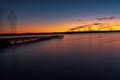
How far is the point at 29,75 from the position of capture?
11188 millimetres

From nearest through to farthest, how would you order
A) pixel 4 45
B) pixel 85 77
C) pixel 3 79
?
1. pixel 3 79
2. pixel 85 77
3. pixel 4 45

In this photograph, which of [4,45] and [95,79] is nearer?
[95,79]

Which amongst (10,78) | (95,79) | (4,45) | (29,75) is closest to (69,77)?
(95,79)

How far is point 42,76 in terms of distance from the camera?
35.8 ft

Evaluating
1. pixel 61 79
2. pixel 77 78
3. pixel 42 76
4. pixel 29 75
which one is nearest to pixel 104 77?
pixel 77 78

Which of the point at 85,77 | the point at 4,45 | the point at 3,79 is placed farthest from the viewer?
the point at 4,45

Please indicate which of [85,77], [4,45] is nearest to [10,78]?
[85,77]

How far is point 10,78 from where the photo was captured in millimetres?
10359

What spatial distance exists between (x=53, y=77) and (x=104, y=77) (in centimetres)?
280

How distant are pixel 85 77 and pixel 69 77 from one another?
89 centimetres

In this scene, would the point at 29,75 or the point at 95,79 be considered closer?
the point at 95,79

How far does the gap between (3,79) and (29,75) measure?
162 centimetres

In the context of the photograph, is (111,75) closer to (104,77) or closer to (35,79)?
(104,77)

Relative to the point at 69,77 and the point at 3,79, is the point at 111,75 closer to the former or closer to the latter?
the point at 69,77
